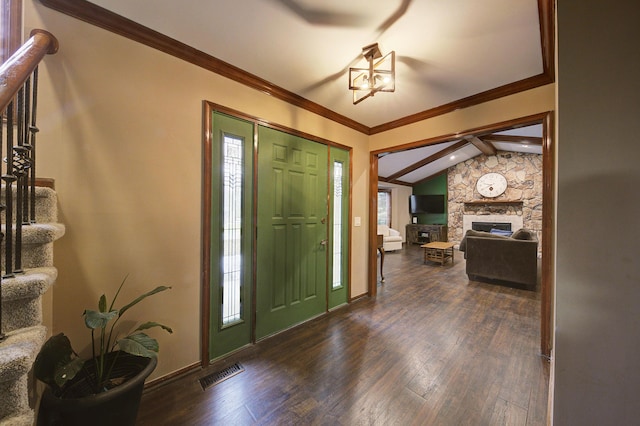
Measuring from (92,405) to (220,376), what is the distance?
0.86 meters

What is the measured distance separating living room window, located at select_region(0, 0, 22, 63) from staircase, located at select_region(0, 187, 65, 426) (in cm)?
79

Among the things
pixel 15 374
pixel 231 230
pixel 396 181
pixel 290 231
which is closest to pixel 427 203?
pixel 396 181

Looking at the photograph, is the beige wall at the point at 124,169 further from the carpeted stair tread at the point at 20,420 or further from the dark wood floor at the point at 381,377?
the carpeted stair tread at the point at 20,420

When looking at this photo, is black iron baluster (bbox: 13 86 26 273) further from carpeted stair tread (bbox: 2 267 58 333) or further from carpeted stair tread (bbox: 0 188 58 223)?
carpeted stair tread (bbox: 0 188 58 223)

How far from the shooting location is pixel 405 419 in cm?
143

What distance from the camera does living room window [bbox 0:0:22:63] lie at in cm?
124

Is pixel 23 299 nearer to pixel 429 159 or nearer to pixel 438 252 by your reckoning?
pixel 438 252

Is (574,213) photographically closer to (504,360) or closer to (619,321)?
(619,321)

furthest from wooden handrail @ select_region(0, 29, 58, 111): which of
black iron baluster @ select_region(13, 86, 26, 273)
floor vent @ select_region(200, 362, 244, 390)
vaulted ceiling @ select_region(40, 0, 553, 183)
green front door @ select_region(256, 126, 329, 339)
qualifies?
floor vent @ select_region(200, 362, 244, 390)

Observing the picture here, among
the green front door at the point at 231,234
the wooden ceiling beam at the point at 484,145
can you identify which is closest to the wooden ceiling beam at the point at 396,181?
the wooden ceiling beam at the point at 484,145

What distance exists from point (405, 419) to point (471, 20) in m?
2.56

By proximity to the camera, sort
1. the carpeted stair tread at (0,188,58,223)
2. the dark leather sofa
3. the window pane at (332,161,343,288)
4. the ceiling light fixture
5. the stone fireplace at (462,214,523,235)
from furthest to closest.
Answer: the stone fireplace at (462,214,523,235), the dark leather sofa, the window pane at (332,161,343,288), the ceiling light fixture, the carpeted stair tread at (0,188,58,223)

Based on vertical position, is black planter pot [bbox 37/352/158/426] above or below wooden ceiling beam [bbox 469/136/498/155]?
below

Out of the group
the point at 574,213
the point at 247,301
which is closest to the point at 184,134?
the point at 247,301
